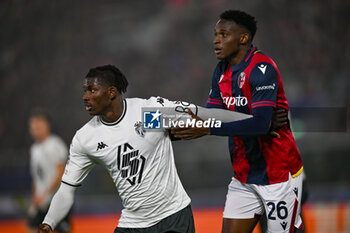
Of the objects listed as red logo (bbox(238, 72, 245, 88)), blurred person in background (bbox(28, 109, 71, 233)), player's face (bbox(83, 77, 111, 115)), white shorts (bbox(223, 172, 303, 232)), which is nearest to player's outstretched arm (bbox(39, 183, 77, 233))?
player's face (bbox(83, 77, 111, 115))

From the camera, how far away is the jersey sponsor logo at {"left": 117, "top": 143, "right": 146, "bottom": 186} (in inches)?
140

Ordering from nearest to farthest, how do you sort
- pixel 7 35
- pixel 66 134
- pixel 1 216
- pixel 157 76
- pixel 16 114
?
pixel 1 216 → pixel 66 134 → pixel 16 114 → pixel 157 76 → pixel 7 35

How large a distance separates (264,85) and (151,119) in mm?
831

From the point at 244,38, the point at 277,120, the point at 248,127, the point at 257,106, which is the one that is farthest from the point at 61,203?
the point at 244,38

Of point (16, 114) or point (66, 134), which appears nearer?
point (66, 134)

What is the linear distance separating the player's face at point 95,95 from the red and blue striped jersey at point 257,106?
3.06ft

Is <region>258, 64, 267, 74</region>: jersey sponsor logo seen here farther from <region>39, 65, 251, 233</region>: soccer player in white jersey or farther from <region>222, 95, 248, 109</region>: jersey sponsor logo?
<region>39, 65, 251, 233</region>: soccer player in white jersey

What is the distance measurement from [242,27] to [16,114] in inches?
447

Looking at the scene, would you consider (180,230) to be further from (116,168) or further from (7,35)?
(7,35)

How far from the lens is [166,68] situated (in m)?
15.1

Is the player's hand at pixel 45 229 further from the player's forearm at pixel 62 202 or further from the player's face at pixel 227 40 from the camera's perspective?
the player's face at pixel 227 40

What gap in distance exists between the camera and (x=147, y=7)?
1673cm

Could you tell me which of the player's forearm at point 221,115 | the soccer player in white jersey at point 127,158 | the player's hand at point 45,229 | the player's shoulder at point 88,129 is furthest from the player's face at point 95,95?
the player's hand at point 45,229

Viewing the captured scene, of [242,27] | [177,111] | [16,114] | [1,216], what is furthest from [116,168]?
[16,114]
